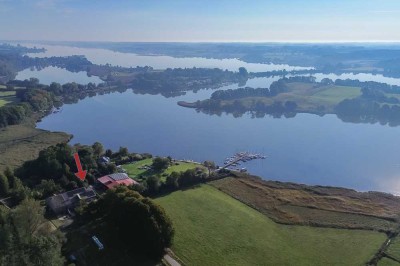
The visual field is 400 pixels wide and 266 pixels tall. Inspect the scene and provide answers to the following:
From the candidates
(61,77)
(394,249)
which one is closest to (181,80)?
(61,77)

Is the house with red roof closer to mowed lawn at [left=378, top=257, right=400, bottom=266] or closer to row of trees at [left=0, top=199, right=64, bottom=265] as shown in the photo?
row of trees at [left=0, top=199, right=64, bottom=265]

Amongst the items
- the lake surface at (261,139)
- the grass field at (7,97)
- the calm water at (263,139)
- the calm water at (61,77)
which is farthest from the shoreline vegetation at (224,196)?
the calm water at (61,77)

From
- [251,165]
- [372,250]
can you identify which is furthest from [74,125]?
[372,250]

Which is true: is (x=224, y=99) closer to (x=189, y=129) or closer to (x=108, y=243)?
(x=189, y=129)

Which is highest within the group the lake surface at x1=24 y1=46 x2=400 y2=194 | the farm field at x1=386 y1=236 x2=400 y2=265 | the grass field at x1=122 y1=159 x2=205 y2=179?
the farm field at x1=386 y1=236 x2=400 y2=265

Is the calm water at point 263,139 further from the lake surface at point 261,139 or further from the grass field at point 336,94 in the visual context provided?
the grass field at point 336,94

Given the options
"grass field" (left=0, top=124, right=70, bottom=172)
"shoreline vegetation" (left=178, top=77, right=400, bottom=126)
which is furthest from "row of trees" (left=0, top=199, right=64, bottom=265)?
"shoreline vegetation" (left=178, top=77, right=400, bottom=126)
